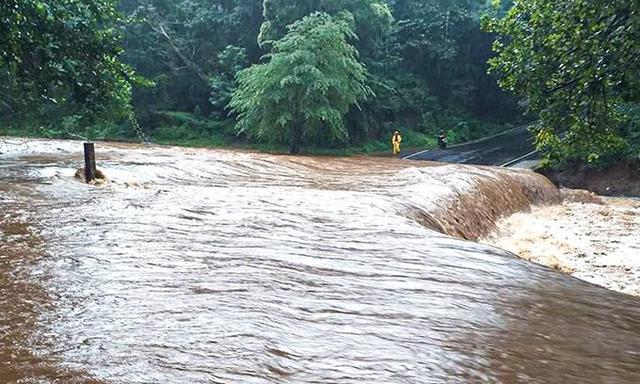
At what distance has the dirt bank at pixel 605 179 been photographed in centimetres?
1802

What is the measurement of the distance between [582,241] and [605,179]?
11.6m

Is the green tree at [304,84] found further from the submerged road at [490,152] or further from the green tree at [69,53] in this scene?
the green tree at [69,53]

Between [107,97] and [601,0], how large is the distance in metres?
7.41

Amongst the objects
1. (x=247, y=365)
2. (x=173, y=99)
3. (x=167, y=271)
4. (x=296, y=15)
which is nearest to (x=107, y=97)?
(x=167, y=271)

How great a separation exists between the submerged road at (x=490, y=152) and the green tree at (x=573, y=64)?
14274mm

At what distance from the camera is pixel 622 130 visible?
1839 cm

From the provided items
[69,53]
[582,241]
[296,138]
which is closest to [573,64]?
[582,241]

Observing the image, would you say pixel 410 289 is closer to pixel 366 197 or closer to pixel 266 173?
pixel 366 197

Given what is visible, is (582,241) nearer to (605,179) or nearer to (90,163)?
(90,163)

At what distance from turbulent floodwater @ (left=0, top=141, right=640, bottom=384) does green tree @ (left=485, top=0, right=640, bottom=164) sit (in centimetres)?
183

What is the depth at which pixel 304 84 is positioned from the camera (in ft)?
61.9

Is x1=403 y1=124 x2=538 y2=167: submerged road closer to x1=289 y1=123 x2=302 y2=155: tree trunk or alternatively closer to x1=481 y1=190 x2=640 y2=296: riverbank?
x1=289 y1=123 x2=302 y2=155: tree trunk

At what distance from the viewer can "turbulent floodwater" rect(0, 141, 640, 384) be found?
3.00 meters

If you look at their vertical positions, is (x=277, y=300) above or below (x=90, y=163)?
below
